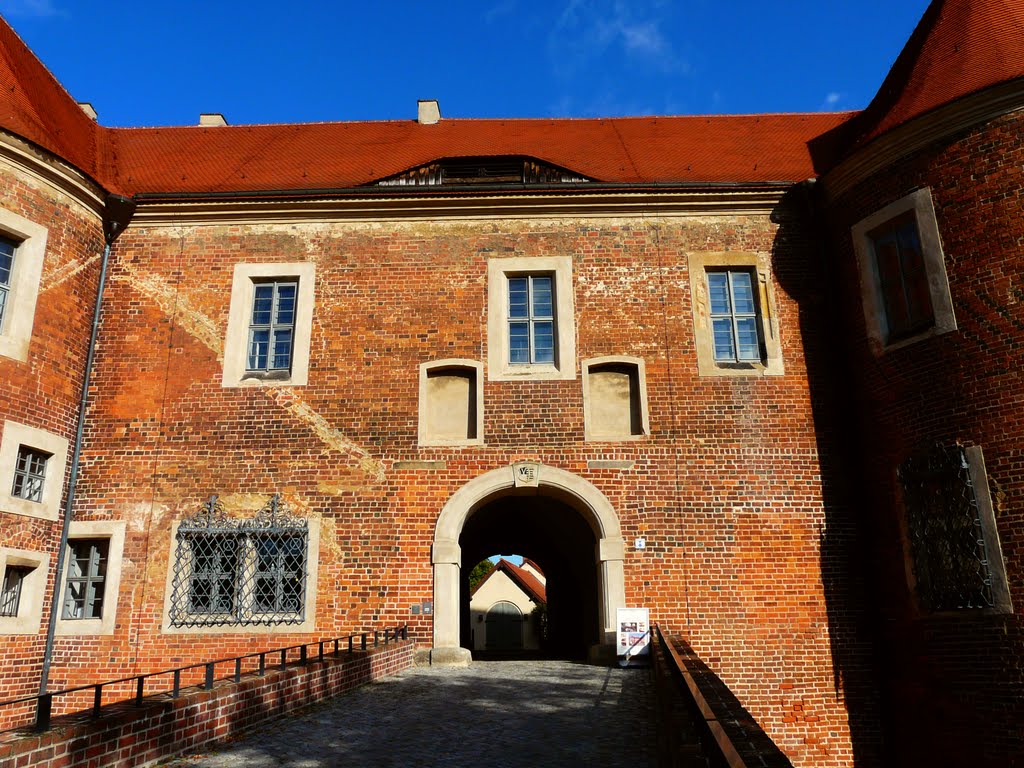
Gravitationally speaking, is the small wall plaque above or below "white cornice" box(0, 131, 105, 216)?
below

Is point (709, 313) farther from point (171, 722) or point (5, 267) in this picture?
point (5, 267)

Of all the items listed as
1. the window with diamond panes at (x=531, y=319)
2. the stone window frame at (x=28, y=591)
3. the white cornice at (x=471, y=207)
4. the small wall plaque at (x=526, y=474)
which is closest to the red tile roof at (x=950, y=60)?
the white cornice at (x=471, y=207)

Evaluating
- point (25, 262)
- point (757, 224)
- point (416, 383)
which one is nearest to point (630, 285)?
point (757, 224)

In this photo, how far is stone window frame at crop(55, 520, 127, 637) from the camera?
11.8 meters

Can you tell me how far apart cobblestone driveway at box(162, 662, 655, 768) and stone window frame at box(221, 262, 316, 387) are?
5305 mm

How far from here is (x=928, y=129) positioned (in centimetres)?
1166

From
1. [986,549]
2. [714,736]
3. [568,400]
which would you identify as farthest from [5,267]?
[986,549]

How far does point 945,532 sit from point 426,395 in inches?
296

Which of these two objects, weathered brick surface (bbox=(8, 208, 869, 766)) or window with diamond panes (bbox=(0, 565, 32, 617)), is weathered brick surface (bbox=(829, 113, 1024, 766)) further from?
window with diamond panes (bbox=(0, 565, 32, 617))

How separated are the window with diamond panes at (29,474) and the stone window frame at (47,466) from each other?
0.20 feet

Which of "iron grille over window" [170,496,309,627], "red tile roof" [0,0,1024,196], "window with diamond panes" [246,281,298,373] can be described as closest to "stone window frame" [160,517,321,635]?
"iron grille over window" [170,496,309,627]

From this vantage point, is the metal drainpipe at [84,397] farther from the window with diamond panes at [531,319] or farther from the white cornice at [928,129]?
the white cornice at [928,129]

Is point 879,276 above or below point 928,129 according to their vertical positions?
below

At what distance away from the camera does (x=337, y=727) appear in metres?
7.09
